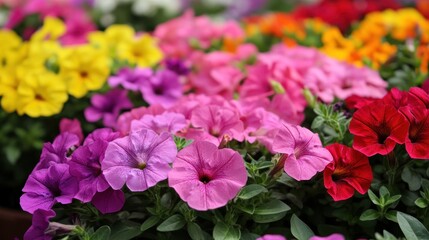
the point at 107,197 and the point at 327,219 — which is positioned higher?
the point at 107,197

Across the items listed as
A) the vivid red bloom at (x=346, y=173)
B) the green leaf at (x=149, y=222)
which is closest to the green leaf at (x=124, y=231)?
the green leaf at (x=149, y=222)

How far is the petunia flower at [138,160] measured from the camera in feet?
3.42

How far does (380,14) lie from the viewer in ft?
7.48

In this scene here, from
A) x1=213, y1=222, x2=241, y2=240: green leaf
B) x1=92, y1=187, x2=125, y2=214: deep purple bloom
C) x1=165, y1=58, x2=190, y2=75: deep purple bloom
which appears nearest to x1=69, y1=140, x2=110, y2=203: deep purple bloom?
x1=92, y1=187, x2=125, y2=214: deep purple bloom

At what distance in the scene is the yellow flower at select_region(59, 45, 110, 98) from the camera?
166 cm

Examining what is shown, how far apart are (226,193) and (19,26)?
1484 mm

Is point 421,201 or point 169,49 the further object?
point 169,49

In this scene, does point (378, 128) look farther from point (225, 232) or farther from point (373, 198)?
point (225, 232)

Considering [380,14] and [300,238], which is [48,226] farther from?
[380,14]

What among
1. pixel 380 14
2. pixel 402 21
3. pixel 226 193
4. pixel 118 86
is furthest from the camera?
pixel 380 14

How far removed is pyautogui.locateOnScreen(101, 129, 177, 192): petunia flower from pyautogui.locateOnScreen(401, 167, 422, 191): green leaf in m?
0.48

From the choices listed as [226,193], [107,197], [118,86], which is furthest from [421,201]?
[118,86]

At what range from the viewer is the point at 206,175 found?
41.5 inches

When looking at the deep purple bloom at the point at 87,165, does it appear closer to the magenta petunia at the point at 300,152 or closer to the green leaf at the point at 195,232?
the green leaf at the point at 195,232
